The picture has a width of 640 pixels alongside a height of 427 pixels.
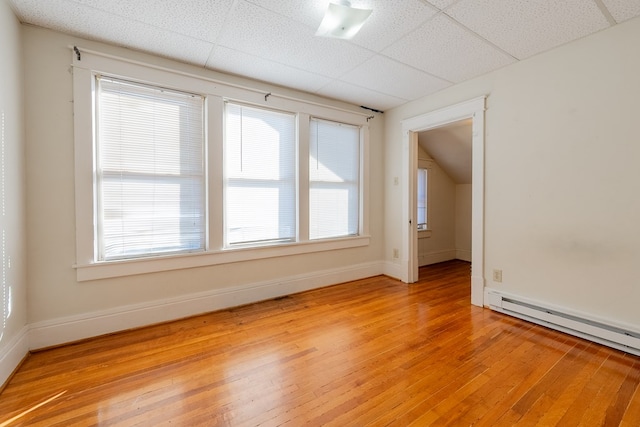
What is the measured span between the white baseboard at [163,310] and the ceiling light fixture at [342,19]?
2.57 m

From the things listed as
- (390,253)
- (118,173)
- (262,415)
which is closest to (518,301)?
(390,253)

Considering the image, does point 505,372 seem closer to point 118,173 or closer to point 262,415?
point 262,415

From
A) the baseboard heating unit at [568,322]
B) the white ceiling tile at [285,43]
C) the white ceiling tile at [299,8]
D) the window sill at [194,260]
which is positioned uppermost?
the white ceiling tile at [285,43]

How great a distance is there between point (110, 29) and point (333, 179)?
265cm

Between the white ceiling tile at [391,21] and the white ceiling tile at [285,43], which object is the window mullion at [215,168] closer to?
the white ceiling tile at [285,43]

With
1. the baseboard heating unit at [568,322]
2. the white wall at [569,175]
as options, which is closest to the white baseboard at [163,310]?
the baseboard heating unit at [568,322]

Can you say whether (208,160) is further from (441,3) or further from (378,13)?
(441,3)

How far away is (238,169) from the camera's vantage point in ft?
10.00

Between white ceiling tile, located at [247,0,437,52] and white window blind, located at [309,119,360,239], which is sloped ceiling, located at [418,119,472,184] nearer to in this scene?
white window blind, located at [309,119,360,239]

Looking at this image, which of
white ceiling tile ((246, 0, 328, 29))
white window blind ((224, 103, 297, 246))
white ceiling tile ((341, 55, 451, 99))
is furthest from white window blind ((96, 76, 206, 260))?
white ceiling tile ((341, 55, 451, 99))

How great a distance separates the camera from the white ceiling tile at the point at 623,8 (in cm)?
186

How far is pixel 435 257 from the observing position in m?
5.21

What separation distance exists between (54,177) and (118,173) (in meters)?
0.42

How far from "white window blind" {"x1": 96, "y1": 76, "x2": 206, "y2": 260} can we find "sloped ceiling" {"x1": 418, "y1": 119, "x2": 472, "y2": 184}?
11.4 ft
